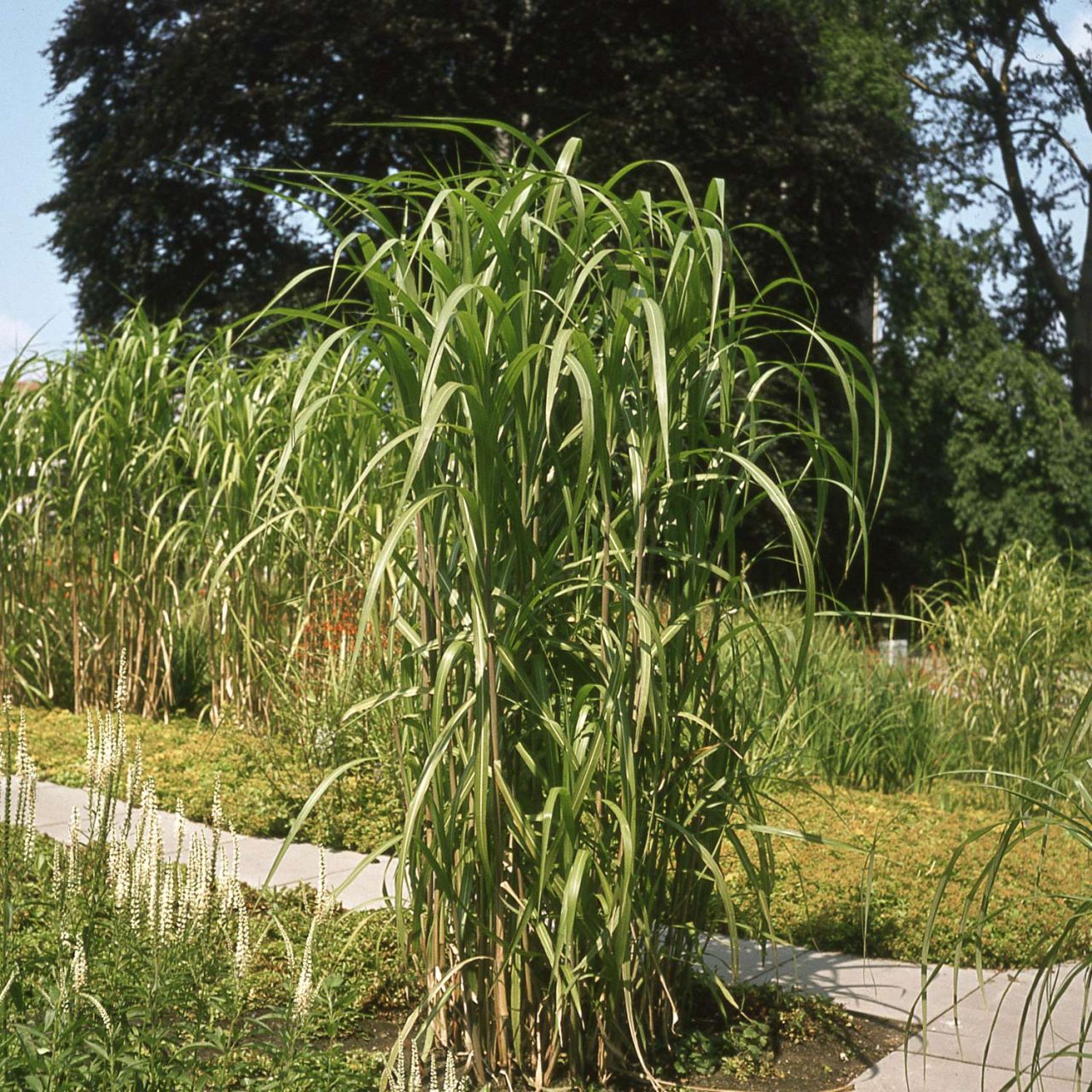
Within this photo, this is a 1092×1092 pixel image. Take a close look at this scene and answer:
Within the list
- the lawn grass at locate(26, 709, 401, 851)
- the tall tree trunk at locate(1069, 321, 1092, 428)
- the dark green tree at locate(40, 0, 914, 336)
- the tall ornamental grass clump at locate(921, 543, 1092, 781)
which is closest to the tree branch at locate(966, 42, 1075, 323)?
the tall tree trunk at locate(1069, 321, 1092, 428)

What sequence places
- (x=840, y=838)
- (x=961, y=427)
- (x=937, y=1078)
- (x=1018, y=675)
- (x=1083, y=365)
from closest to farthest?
1. (x=937, y=1078)
2. (x=840, y=838)
3. (x=1018, y=675)
4. (x=961, y=427)
5. (x=1083, y=365)

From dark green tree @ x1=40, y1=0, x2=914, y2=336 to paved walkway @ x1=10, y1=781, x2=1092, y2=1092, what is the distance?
14.1 m

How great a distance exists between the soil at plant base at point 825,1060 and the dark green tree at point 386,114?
1474 cm

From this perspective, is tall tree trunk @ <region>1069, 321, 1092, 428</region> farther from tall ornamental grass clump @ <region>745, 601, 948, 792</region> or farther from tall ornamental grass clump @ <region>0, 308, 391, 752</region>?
A: tall ornamental grass clump @ <region>0, 308, 391, 752</region>

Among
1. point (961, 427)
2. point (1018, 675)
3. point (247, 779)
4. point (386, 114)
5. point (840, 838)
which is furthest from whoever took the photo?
point (961, 427)

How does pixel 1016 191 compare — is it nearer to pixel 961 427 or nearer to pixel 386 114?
pixel 961 427

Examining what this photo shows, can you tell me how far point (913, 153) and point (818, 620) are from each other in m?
13.1

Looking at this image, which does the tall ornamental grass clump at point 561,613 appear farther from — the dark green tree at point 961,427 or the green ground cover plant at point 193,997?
the dark green tree at point 961,427

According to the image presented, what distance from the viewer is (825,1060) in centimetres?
283

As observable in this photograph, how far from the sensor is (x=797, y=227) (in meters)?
17.7

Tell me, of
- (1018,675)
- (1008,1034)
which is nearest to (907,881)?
(1008,1034)

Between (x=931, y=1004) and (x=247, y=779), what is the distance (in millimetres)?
3181

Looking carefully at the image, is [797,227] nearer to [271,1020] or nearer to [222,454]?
[222,454]

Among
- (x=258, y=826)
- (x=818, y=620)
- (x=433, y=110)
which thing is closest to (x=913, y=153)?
(x=433, y=110)
